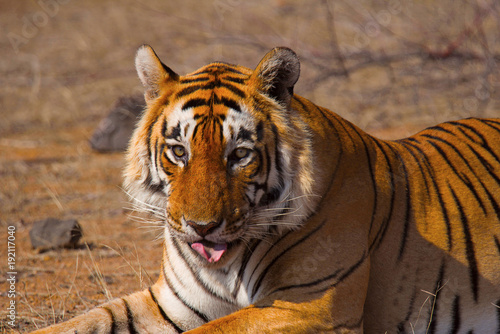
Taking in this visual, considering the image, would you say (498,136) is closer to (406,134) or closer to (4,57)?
(406,134)

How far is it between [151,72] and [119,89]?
19.0ft

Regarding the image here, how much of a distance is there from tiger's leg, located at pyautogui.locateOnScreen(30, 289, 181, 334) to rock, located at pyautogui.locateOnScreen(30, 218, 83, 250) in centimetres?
135

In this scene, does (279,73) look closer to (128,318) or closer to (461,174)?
(461,174)

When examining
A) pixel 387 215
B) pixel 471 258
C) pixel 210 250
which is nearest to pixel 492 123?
pixel 471 258

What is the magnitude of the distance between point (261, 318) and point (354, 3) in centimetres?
413

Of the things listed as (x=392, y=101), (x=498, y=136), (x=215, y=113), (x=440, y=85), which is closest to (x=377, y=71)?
(x=392, y=101)

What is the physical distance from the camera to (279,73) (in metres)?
2.10

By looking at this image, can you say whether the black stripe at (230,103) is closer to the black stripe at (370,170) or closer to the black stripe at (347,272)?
the black stripe at (370,170)

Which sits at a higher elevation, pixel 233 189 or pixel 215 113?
pixel 215 113

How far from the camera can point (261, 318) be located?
1951mm

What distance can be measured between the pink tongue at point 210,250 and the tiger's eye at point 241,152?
29 centimetres

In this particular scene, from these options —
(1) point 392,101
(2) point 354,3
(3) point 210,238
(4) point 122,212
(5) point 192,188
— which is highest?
(2) point 354,3

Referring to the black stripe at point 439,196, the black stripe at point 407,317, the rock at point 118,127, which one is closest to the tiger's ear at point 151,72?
the black stripe at point 439,196

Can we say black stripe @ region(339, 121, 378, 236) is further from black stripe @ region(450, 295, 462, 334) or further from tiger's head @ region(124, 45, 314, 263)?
black stripe @ region(450, 295, 462, 334)
